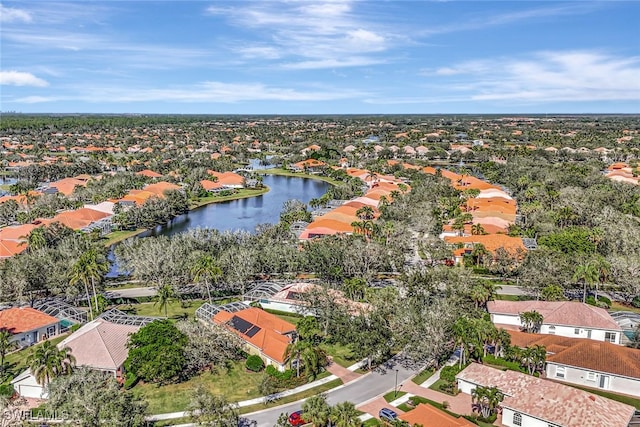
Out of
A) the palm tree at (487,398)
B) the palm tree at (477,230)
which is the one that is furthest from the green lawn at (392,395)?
the palm tree at (477,230)

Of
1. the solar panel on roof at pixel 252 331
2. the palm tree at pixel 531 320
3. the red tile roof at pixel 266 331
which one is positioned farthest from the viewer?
the palm tree at pixel 531 320

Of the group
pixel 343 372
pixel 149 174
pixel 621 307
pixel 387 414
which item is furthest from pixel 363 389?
pixel 149 174

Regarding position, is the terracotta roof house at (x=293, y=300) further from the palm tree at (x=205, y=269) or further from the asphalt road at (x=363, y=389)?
the asphalt road at (x=363, y=389)

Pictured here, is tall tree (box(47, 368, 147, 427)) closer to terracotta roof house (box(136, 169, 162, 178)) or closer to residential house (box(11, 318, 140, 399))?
residential house (box(11, 318, 140, 399))

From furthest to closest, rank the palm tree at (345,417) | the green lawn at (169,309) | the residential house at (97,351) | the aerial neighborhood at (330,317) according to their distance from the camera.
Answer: the green lawn at (169,309), the residential house at (97,351), the aerial neighborhood at (330,317), the palm tree at (345,417)

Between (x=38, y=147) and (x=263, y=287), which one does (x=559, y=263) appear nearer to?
(x=263, y=287)

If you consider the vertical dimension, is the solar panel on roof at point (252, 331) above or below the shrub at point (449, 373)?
above
